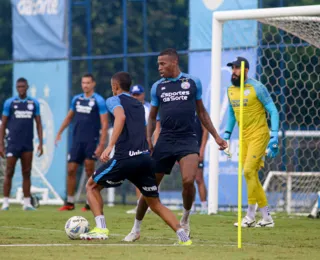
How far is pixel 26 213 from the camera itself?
655 inches

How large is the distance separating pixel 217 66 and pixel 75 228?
6.32 metres

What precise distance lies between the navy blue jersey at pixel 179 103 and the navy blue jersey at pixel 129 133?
0.65m

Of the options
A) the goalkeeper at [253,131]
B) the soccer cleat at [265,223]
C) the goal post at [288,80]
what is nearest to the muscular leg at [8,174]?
the goal post at [288,80]

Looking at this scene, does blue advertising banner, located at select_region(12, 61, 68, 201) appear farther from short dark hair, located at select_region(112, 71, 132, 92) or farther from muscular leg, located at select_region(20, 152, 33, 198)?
short dark hair, located at select_region(112, 71, 132, 92)

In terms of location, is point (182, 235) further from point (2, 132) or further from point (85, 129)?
point (2, 132)

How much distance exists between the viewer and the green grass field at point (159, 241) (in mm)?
9031

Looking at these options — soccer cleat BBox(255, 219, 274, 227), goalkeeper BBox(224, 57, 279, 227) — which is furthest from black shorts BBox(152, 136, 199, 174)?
soccer cleat BBox(255, 219, 274, 227)

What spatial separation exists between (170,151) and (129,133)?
0.72 metres

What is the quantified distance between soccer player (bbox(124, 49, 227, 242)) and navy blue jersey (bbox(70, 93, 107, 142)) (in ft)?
21.5

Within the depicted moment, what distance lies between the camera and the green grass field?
903 centimetres

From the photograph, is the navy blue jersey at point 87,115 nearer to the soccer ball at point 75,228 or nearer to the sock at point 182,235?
the soccer ball at point 75,228

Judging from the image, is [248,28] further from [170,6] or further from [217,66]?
[170,6]

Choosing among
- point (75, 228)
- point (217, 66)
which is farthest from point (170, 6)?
point (75, 228)

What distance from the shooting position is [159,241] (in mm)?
10664
